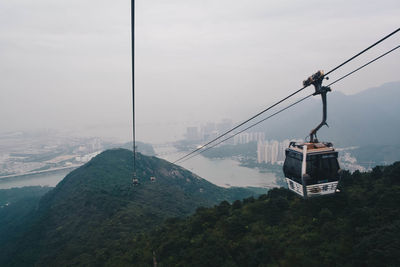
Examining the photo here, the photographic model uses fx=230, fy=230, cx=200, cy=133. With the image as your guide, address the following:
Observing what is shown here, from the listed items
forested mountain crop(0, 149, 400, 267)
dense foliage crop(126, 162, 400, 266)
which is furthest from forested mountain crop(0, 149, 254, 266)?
dense foliage crop(126, 162, 400, 266)

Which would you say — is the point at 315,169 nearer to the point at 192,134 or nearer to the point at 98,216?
the point at 98,216

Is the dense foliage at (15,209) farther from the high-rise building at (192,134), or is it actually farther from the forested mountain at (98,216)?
the high-rise building at (192,134)

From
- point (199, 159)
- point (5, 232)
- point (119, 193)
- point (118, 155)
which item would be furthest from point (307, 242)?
point (199, 159)

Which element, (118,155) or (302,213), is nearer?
(302,213)

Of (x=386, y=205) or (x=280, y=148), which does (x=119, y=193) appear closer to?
(x=386, y=205)

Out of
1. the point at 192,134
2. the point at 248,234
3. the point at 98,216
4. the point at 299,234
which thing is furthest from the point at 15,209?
the point at 192,134

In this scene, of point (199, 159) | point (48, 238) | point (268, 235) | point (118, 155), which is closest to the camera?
point (268, 235)

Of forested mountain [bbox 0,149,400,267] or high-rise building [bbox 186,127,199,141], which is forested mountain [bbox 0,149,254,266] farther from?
high-rise building [bbox 186,127,199,141]
